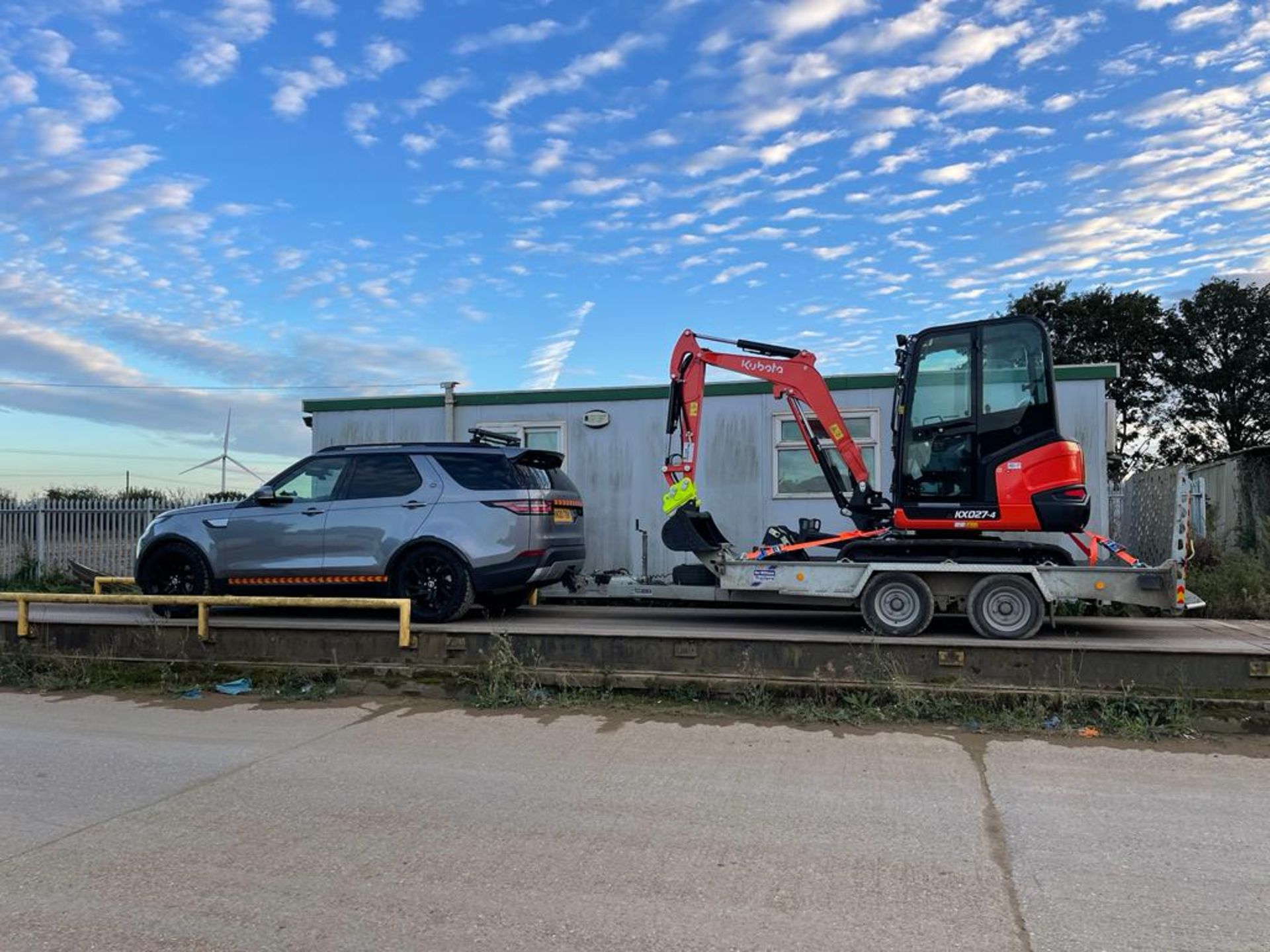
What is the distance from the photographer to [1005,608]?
877 cm

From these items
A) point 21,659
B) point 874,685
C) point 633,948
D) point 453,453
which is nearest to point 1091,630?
point 874,685

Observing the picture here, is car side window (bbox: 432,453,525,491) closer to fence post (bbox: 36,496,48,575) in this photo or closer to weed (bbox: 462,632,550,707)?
weed (bbox: 462,632,550,707)

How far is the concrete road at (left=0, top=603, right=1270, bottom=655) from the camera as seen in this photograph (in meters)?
7.38

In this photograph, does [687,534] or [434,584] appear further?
[687,534]

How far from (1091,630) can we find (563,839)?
6.93 meters

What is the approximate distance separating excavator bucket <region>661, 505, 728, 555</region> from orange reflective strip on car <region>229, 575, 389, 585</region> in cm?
307

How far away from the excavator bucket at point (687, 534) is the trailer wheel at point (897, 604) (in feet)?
6.18

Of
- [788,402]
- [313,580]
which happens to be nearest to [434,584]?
[313,580]

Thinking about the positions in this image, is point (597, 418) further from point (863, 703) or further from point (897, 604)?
point (863, 703)

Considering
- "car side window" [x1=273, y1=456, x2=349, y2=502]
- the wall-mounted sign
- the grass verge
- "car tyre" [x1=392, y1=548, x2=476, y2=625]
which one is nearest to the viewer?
the grass verge

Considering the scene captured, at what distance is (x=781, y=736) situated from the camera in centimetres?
639

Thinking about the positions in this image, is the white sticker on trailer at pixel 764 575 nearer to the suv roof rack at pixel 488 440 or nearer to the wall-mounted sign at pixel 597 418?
the suv roof rack at pixel 488 440

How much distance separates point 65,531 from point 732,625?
15331 mm

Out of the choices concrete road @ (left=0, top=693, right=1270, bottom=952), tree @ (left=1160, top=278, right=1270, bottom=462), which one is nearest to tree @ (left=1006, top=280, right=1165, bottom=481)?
tree @ (left=1160, top=278, right=1270, bottom=462)
